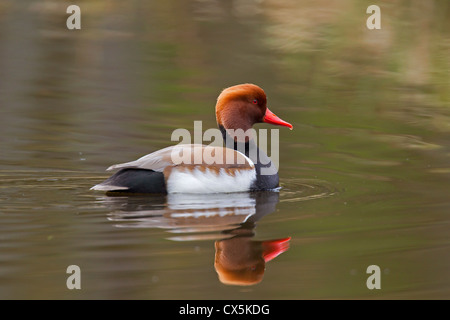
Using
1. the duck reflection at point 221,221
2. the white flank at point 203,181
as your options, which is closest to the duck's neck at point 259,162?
the duck reflection at point 221,221

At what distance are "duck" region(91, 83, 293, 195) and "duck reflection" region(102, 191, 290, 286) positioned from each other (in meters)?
0.11

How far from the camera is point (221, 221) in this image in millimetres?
7793

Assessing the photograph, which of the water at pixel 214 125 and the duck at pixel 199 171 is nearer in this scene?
the water at pixel 214 125

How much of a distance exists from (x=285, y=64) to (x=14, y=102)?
17.2ft

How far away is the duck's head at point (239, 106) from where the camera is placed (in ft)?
31.5

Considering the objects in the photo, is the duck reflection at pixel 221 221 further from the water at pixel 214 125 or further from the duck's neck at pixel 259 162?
the duck's neck at pixel 259 162

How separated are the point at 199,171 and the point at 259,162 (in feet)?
2.92

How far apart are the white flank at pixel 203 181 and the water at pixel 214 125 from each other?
0.16 metres

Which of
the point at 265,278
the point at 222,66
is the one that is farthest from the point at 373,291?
the point at 222,66

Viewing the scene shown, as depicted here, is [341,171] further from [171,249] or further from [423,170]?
[171,249]

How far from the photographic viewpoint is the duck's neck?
921 cm

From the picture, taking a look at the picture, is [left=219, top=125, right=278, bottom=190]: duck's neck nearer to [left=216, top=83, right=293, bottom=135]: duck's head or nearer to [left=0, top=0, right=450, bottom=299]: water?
[left=216, top=83, right=293, bottom=135]: duck's head

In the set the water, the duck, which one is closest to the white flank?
the duck

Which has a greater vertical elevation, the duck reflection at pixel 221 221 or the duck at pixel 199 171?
the duck at pixel 199 171
